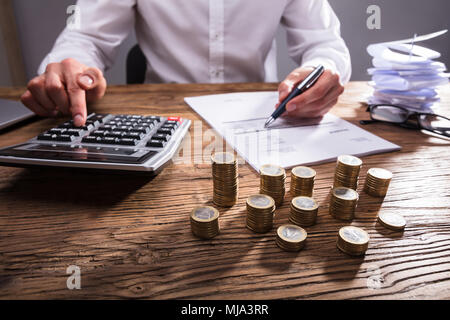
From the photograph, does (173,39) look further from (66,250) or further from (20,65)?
(20,65)

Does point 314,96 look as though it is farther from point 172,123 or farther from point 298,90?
point 172,123

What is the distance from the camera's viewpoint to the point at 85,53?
35.9 inches

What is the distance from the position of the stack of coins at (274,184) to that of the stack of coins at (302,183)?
23mm

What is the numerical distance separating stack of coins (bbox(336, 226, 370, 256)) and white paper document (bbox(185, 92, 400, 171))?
16 centimetres

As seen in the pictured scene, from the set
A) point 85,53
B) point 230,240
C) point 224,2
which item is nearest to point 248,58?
point 224,2

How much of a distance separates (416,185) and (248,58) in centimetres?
83

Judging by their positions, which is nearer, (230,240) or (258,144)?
(230,240)

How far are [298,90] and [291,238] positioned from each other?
415 millimetres

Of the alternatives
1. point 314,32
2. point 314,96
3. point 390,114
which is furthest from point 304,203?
point 314,32

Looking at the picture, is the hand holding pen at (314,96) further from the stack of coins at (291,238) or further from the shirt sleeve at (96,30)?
the shirt sleeve at (96,30)

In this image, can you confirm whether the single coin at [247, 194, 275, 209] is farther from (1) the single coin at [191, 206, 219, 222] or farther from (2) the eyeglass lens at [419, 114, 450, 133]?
(2) the eyeglass lens at [419, 114, 450, 133]

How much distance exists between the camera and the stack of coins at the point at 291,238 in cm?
30

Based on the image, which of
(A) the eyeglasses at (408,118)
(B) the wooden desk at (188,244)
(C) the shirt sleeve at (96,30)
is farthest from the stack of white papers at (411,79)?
(C) the shirt sleeve at (96,30)
